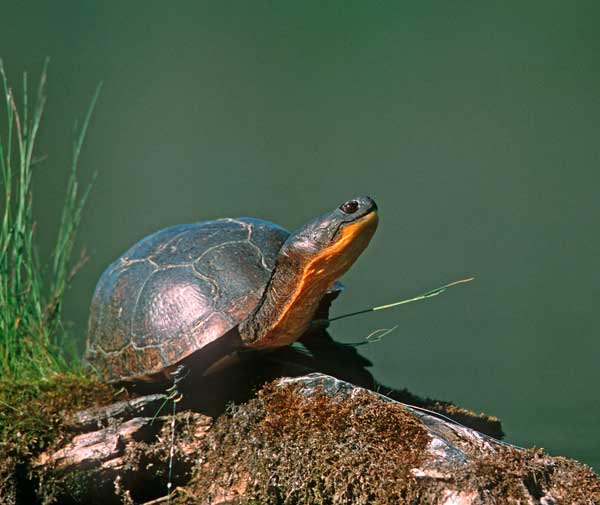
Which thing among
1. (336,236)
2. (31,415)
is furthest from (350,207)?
(31,415)

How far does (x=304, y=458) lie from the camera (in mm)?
2559

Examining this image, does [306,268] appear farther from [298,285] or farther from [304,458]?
[304,458]

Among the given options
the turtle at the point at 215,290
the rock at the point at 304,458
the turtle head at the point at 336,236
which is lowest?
the rock at the point at 304,458

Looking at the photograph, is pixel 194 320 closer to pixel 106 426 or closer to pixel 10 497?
pixel 106 426

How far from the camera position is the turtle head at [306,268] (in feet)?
8.81

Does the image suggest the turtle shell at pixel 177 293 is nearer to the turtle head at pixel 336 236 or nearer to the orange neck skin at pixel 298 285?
the orange neck skin at pixel 298 285

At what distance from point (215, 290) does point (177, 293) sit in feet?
0.52

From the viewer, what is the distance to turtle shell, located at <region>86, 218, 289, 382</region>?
9.70 feet

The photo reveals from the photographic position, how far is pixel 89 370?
3.43 m

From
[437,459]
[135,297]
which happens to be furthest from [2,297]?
[437,459]

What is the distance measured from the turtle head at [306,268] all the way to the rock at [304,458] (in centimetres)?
20

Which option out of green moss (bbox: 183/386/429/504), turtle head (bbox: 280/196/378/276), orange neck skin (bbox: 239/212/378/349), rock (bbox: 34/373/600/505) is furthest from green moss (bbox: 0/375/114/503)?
turtle head (bbox: 280/196/378/276)

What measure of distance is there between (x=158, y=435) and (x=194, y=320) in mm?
433

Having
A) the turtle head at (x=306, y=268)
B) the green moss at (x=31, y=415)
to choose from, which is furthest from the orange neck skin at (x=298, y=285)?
the green moss at (x=31, y=415)
